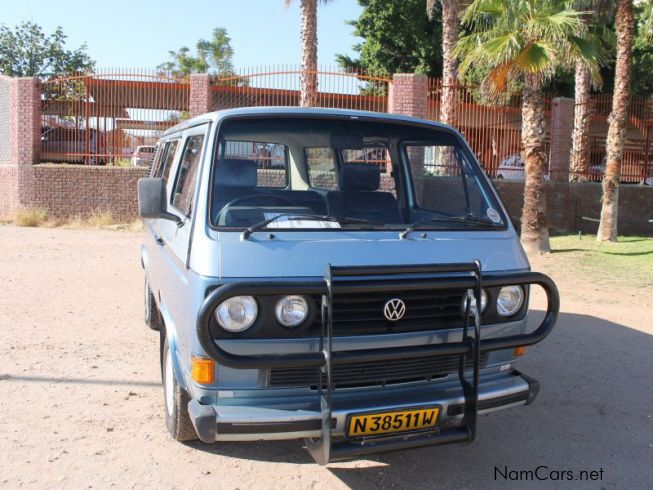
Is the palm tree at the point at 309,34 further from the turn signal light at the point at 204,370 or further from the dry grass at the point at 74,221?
the turn signal light at the point at 204,370

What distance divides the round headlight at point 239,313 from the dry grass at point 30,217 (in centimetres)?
1448

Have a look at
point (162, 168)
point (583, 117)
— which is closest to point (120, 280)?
point (162, 168)

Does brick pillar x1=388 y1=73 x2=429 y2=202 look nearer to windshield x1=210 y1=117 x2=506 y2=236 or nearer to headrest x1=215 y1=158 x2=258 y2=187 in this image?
windshield x1=210 y1=117 x2=506 y2=236

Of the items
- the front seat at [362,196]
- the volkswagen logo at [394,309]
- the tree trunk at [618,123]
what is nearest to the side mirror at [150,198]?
the front seat at [362,196]

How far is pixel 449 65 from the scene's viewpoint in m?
18.7

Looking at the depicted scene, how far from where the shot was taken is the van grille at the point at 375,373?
3.28 meters

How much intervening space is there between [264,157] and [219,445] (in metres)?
2.19

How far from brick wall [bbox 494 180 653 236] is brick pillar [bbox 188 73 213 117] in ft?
25.5

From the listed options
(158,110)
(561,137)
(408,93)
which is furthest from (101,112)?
(561,137)

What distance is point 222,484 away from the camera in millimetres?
3668

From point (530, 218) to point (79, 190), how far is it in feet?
36.2

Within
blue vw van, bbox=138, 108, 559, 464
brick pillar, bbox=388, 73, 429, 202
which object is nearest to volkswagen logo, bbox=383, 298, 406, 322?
blue vw van, bbox=138, 108, 559, 464

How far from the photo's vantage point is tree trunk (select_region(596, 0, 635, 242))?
14.3 metres

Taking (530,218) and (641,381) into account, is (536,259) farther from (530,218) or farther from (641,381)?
(641,381)
